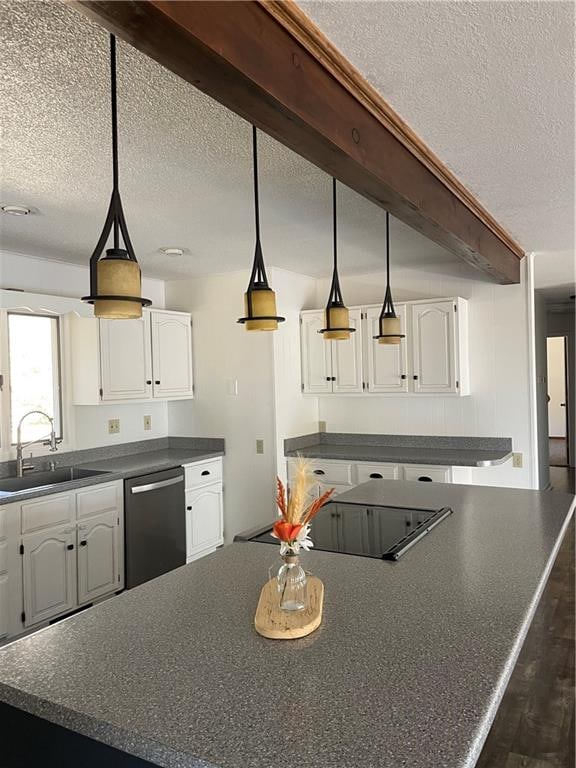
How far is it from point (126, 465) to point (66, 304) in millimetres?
1231

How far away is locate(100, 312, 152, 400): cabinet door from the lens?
4105 millimetres

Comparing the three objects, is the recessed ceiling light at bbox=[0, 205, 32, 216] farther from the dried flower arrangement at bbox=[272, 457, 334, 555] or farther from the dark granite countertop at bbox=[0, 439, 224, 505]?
the dried flower arrangement at bbox=[272, 457, 334, 555]

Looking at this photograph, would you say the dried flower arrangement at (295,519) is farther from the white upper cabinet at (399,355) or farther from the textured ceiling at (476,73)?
the white upper cabinet at (399,355)

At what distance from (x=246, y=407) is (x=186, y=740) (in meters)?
3.73

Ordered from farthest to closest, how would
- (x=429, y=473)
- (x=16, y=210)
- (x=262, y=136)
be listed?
(x=429, y=473) → (x=16, y=210) → (x=262, y=136)

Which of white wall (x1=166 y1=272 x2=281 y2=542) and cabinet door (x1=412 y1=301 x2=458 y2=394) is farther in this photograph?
white wall (x1=166 y1=272 x2=281 y2=542)

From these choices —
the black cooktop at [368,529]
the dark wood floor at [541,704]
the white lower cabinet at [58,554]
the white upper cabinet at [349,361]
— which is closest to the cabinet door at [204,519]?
the white lower cabinet at [58,554]

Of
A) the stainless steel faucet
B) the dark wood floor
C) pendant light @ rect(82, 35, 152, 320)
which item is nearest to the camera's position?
pendant light @ rect(82, 35, 152, 320)

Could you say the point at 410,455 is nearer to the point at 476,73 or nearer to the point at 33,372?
the point at 33,372

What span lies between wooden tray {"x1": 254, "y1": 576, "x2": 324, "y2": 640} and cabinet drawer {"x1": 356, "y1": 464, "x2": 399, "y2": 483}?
2.75 m

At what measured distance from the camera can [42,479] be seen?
12.2ft

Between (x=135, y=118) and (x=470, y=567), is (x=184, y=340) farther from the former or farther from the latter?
(x=470, y=567)

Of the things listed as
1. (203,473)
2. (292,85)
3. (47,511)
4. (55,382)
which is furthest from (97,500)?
(292,85)

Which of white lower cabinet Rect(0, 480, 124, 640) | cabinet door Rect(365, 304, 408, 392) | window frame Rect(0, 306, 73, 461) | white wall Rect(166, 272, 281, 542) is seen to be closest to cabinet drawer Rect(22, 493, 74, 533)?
white lower cabinet Rect(0, 480, 124, 640)
